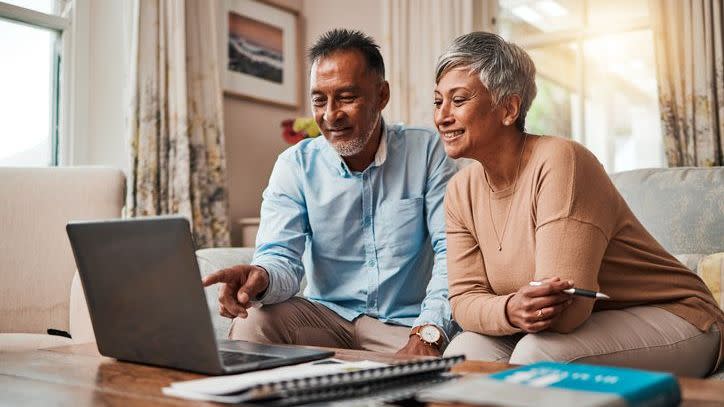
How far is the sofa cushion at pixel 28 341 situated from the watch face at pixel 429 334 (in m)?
0.99

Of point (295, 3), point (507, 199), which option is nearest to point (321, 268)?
point (507, 199)

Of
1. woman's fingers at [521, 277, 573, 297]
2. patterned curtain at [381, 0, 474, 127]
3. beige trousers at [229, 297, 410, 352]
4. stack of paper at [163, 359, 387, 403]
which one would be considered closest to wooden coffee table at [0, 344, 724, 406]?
stack of paper at [163, 359, 387, 403]

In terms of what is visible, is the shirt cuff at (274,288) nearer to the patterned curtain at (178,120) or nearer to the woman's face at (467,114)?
the woman's face at (467,114)

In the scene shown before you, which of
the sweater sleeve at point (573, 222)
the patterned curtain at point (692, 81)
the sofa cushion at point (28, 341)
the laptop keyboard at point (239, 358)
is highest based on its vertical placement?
the patterned curtain at point (692, 81)

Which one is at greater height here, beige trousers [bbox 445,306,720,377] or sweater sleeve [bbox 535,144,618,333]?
sweater sleeve [bbox 535,144,618,333]

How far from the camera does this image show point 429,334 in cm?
156

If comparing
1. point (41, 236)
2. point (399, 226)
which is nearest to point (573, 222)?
point (399, 226)

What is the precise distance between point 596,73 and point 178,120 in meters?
2.14

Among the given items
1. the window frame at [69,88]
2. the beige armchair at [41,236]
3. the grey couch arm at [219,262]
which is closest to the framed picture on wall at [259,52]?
the window frame at [69,88]

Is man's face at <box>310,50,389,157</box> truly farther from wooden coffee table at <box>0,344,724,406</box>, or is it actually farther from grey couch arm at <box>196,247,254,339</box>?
wooden coffee table at <box>0,344,724,406</box>

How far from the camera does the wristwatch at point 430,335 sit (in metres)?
1.55

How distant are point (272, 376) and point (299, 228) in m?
0.99

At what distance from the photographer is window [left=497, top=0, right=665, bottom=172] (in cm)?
357

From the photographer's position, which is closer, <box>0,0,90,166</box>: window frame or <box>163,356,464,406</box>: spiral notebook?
<box>163,356,464,406</box>: spiral notebook
